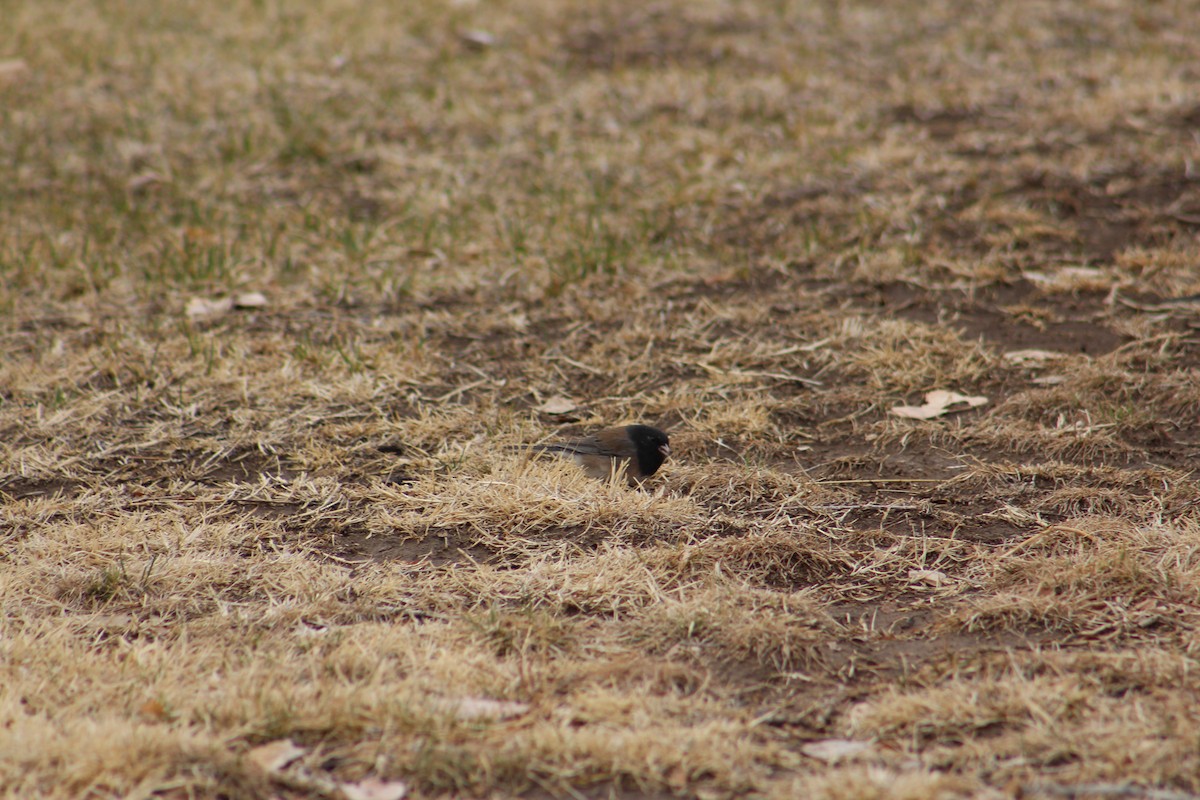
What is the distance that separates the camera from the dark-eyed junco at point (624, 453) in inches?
135

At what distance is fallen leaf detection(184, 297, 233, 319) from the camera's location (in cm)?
477

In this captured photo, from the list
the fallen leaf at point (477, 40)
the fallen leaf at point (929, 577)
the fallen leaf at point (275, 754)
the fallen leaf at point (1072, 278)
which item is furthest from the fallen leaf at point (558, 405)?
the fallen leaf at point (477, 40)

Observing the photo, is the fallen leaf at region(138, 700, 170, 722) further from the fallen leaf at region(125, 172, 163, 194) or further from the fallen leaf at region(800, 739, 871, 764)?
the fallen leaf at region(125, 172, 163, 194)

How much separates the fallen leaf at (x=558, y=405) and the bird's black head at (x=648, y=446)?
0.58 meters

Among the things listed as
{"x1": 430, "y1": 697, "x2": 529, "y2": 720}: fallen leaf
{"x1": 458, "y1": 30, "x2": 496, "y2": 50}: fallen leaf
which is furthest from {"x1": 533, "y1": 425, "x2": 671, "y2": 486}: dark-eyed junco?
{"x1": 458, "y1": 30, "x2": 496, "y2": 50}: fallen leaf

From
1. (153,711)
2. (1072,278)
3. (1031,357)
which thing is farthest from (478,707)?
(1072,278)

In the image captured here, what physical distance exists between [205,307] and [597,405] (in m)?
1.89

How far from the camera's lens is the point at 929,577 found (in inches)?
117

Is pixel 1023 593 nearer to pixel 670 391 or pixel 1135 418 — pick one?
pixel 1135 418

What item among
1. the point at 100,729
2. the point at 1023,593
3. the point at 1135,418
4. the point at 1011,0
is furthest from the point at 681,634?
the point at 1011,0

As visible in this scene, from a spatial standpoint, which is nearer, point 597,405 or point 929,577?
point 929,577

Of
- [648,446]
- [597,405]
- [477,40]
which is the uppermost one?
[477,40]

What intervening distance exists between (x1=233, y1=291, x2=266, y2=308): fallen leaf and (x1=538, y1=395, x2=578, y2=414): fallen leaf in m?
1.55

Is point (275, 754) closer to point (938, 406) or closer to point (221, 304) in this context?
point (938, 406)
